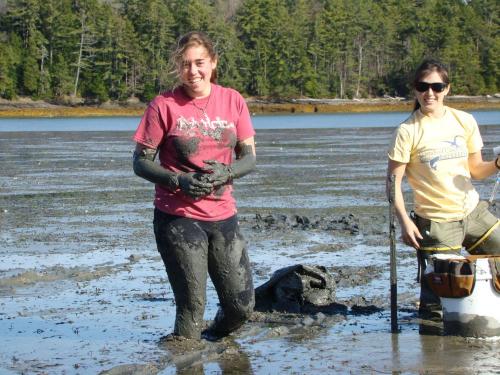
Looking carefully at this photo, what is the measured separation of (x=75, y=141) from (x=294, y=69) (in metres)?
70.9

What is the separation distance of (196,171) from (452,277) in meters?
1.69

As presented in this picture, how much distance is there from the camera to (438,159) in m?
6.50

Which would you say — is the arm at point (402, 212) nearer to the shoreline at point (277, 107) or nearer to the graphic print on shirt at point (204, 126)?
the graphic print on shirt at point (204, 126)

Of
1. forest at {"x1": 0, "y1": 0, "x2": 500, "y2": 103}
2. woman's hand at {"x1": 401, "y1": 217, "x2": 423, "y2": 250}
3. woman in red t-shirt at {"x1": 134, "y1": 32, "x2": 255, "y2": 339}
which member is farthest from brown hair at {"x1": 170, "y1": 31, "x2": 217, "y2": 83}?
forest at {"x1": 0, "y1": 0, "x2": 500, "y2": 103}

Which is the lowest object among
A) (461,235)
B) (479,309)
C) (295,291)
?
(295,291)

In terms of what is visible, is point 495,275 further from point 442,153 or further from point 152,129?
point 152,129

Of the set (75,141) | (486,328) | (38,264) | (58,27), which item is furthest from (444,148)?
(58,27)

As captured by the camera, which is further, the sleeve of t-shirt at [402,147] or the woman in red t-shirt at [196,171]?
the sleeve of t-shirt at [402,147]

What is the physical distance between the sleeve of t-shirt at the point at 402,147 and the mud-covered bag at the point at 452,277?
0.68 metres

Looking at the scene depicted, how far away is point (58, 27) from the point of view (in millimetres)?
103062

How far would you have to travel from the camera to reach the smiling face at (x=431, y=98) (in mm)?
6523

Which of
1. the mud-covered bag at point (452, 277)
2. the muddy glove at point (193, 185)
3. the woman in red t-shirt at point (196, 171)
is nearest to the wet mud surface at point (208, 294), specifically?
the mud-covered bag at point (452, 277)

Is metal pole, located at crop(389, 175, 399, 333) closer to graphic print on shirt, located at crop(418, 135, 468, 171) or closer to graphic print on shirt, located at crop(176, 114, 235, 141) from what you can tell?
graphic print on shirt, located at crop(418, 135, 468, 171)

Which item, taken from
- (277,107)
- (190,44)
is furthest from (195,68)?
(277,107)
